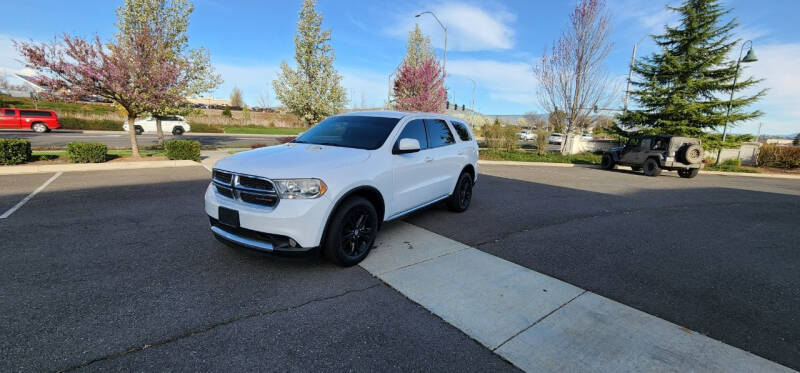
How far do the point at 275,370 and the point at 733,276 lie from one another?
16.8ft

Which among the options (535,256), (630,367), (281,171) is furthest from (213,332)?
(535,256)

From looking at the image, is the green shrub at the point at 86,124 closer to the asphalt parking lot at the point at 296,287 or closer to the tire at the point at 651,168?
the asphalt parking lot at the point at 296,287

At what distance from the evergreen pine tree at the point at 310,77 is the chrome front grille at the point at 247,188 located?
57.6 ft

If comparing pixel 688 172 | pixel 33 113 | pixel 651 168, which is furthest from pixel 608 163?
pixel 33 113

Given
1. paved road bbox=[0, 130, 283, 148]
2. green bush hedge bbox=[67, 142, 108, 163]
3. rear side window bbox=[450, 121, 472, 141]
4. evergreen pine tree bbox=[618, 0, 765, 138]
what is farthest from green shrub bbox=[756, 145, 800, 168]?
green bush hedge bbox=[67, 142, 108, 163]

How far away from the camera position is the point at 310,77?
20.5 m

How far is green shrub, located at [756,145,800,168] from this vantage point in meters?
19.3

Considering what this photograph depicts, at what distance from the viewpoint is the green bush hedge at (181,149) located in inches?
482

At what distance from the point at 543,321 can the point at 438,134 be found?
3.34 m

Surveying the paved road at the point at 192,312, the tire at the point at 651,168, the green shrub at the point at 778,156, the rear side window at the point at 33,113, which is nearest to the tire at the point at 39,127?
the rear side window at the point at 33,113

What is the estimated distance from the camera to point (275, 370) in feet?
7.39

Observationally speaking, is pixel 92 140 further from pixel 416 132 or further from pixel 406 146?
pixel 406 146

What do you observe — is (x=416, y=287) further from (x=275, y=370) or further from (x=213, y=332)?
(x=213, y=332)

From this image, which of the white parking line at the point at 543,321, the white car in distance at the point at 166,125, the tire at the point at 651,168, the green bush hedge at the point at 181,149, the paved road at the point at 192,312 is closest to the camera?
the paved road at the point at 192,312
